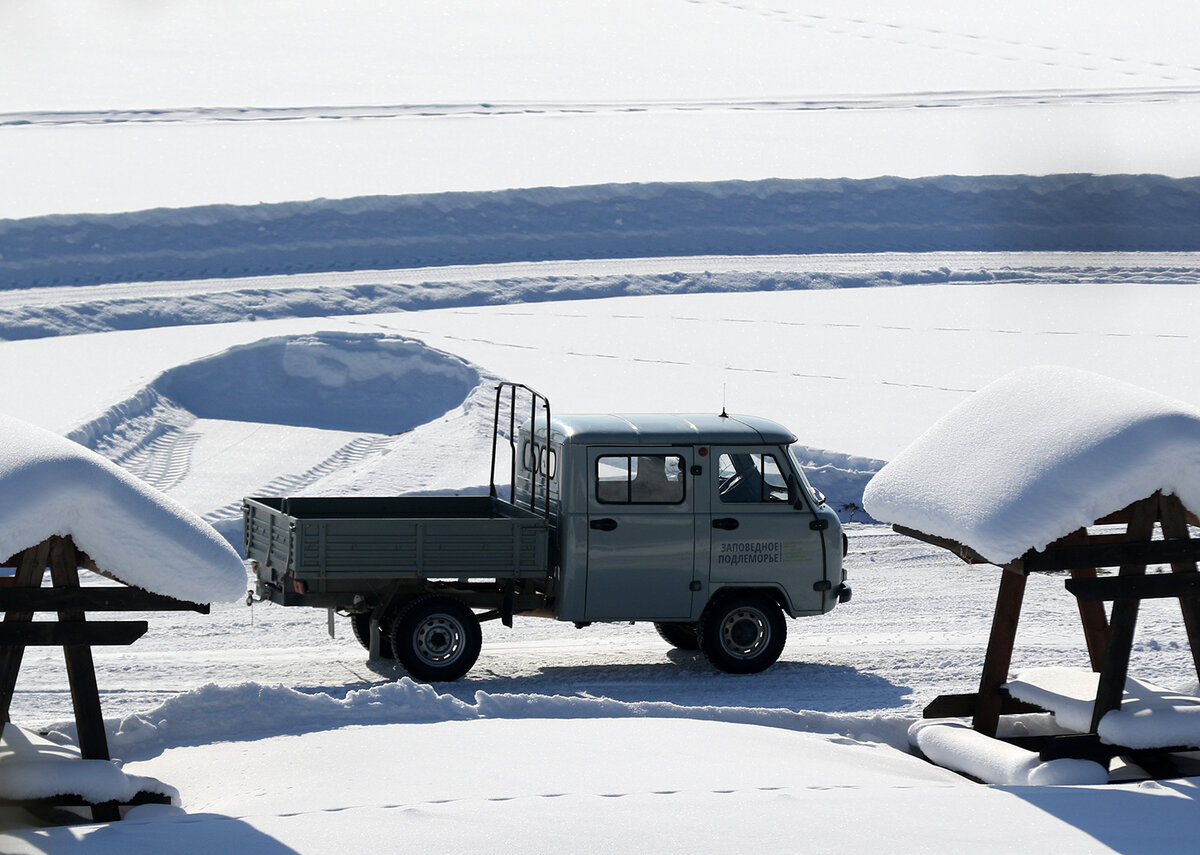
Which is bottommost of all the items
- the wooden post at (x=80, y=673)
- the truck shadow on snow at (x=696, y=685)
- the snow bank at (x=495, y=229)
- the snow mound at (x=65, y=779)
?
the truck shadow on snow at (x=696, y=685)

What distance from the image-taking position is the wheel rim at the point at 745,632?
36.0 feet

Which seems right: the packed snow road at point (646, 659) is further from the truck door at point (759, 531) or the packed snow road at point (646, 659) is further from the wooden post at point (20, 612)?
the wooden post at point (20, 612)

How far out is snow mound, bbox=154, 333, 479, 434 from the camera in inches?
734

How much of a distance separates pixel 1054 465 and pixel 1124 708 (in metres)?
1.45

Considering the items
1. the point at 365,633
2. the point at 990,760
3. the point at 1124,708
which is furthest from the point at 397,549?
the point at 1124,708

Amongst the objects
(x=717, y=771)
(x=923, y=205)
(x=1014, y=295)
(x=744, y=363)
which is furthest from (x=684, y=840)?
(x=923, y=205)

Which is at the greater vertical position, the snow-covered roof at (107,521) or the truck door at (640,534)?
the snow-covered roof at (107,521)

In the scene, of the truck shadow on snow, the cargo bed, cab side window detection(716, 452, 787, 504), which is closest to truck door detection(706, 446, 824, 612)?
cab side window detection(716, 452, 787, 504)

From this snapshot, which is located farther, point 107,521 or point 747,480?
point 747,480

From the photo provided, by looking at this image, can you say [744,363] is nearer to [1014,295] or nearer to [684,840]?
[684,840]

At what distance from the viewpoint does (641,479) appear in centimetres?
1091

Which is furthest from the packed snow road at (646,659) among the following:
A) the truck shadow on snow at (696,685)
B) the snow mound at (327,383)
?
the snow mound at (327,383)

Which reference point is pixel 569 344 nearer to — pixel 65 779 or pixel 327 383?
pixel 327 383

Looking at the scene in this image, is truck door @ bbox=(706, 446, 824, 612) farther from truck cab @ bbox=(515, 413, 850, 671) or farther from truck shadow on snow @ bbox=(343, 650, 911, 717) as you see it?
truck shadow on snow @ bbox=(343, 650, 911, 717)
